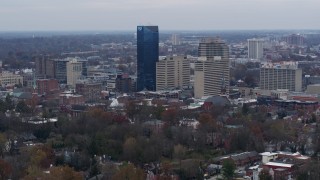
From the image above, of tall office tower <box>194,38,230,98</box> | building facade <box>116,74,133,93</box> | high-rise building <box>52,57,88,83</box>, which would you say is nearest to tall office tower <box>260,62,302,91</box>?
tall office tower <box>194,38,230,98</box>

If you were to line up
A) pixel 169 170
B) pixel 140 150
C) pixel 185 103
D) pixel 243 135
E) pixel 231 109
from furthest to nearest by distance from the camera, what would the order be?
pixel 185 103 < pixel 231 109 < pixel 243 135 < pixel 140 150 < pixel 169 170

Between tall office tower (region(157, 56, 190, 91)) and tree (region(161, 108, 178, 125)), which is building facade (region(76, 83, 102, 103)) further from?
tree (region(161, 108, 178, 125))

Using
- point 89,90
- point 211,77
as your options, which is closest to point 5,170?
point 211,77

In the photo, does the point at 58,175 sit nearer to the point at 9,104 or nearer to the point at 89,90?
the point at 9,104

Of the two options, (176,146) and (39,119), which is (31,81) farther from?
(176,146)

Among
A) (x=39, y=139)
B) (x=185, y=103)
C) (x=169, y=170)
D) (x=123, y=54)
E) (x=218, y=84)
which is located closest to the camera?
(x=169, y=170)

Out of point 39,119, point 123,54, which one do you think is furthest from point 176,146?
point 123,54

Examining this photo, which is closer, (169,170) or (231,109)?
(169,170)
